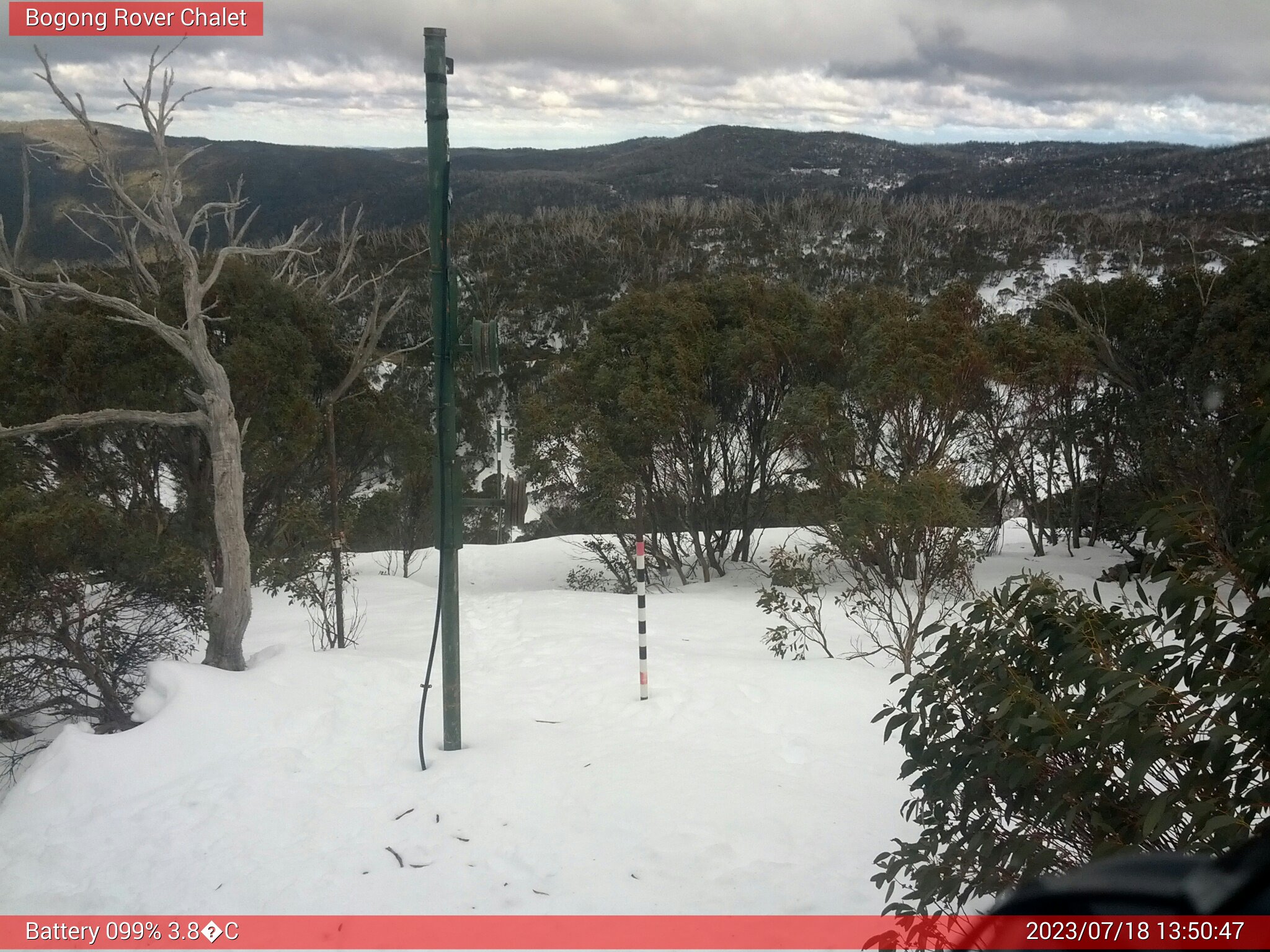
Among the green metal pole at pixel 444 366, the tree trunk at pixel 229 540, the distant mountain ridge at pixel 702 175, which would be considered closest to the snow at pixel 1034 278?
the distant mountain ridge at pixel 702 175

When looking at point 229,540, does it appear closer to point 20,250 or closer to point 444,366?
point 444,366

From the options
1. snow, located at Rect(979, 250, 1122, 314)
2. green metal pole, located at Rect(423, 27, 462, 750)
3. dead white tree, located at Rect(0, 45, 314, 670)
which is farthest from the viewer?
snow, located at Rect(979, 250, 1122, 314)

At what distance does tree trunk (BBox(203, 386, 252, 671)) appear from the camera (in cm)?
708

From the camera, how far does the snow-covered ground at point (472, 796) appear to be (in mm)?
3779

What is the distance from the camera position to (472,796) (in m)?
4.63

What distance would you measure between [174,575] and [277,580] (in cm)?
375

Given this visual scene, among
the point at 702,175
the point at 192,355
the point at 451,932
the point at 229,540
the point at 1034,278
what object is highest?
the point at 702,175

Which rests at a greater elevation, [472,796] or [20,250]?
[20,250]

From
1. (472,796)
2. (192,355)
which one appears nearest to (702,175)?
(192,355)

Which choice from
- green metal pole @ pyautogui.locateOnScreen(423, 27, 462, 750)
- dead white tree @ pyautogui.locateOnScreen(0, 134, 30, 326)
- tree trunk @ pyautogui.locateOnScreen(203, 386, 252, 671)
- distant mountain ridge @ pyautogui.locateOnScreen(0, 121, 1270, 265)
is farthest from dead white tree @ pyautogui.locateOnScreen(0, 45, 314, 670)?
dead white tree @ pyautogui.locateOnScreen(0, 134, 30, 326)

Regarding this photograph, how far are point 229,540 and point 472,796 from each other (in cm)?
370

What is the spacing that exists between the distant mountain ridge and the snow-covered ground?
7326 mm

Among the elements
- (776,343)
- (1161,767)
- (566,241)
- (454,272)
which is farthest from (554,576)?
(566,241)

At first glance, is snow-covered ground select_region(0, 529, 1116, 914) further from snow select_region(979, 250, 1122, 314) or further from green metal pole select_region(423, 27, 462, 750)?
snow select_region(979, 250, 1122, 314)
